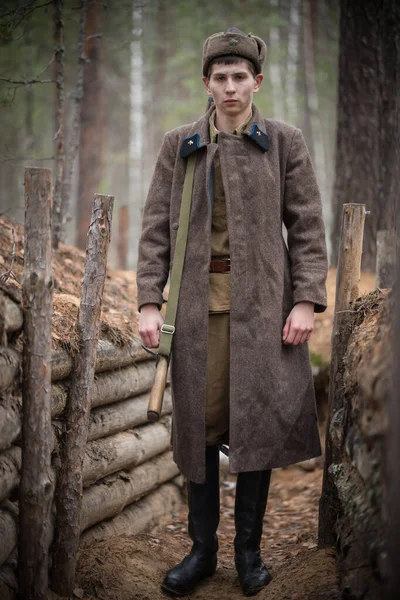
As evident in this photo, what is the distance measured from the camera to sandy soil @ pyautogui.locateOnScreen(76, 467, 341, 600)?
322 cm

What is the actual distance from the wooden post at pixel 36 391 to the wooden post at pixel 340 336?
153 cm

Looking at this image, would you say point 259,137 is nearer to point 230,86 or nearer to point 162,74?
point 230,86

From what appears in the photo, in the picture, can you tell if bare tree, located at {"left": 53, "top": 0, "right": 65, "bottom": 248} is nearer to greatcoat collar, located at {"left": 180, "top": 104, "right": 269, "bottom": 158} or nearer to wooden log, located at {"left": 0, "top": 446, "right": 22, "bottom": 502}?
greatcoat collar, located at {"left": 180, "top": 104, "right": 269, "bottom": 158}

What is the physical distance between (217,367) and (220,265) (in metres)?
0.53

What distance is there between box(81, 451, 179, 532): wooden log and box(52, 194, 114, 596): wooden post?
439mm

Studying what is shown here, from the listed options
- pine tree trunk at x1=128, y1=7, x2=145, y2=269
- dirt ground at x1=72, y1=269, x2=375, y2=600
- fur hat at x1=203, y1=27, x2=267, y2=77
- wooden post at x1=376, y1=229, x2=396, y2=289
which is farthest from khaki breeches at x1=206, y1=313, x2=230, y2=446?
pine tree trunk at x1=128, y1=7, x2=145, y2=269

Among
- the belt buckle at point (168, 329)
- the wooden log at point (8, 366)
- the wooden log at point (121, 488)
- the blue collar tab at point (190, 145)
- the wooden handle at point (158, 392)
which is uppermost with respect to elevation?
the blue collar tab at point (190, 145)

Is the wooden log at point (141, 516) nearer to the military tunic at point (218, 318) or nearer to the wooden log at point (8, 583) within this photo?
the wooden log at point (8, 583)

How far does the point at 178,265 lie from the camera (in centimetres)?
333

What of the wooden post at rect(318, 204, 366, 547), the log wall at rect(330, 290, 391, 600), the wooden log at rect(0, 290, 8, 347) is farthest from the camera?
the wooden post at rect(318, 204, 366, 547)

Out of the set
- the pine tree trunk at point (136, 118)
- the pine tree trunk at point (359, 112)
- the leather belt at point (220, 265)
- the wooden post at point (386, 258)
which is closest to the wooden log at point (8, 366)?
the leather belt at point (220, 265)

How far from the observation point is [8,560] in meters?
3.05

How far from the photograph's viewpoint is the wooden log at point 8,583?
2909 millimetres

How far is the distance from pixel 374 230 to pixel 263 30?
13.1m
